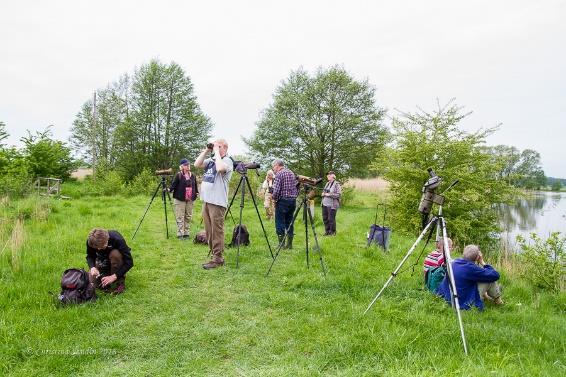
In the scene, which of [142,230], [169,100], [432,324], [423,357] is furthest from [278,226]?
[169,100]

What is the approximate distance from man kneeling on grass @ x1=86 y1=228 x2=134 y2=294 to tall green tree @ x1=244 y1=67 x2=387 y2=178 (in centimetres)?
1699

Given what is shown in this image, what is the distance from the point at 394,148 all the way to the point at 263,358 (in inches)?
437

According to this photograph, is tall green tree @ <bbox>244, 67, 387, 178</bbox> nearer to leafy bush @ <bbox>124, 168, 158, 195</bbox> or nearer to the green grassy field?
leafy bush @ <bbox>124, 168, 158, 195</bbox>

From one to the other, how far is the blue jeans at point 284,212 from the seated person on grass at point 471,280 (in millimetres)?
3442

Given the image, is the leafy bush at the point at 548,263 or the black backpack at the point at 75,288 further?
the leafy bush at the point at 548,263

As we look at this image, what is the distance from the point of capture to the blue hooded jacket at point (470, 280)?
438 centimetres

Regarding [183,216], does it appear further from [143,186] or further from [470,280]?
[143,186]

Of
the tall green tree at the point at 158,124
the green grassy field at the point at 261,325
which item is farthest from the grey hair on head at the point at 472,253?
the tall green tree at the point at 158,124

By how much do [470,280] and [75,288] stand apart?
486cm

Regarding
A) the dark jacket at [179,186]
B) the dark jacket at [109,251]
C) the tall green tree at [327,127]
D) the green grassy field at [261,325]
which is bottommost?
the green grassy field at [261,325]

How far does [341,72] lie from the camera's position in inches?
843

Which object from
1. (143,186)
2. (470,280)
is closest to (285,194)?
(470,280)

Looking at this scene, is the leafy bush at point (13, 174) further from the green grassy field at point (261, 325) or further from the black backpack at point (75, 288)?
the black backpack at point (75, 288)

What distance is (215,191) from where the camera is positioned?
5.88 m
